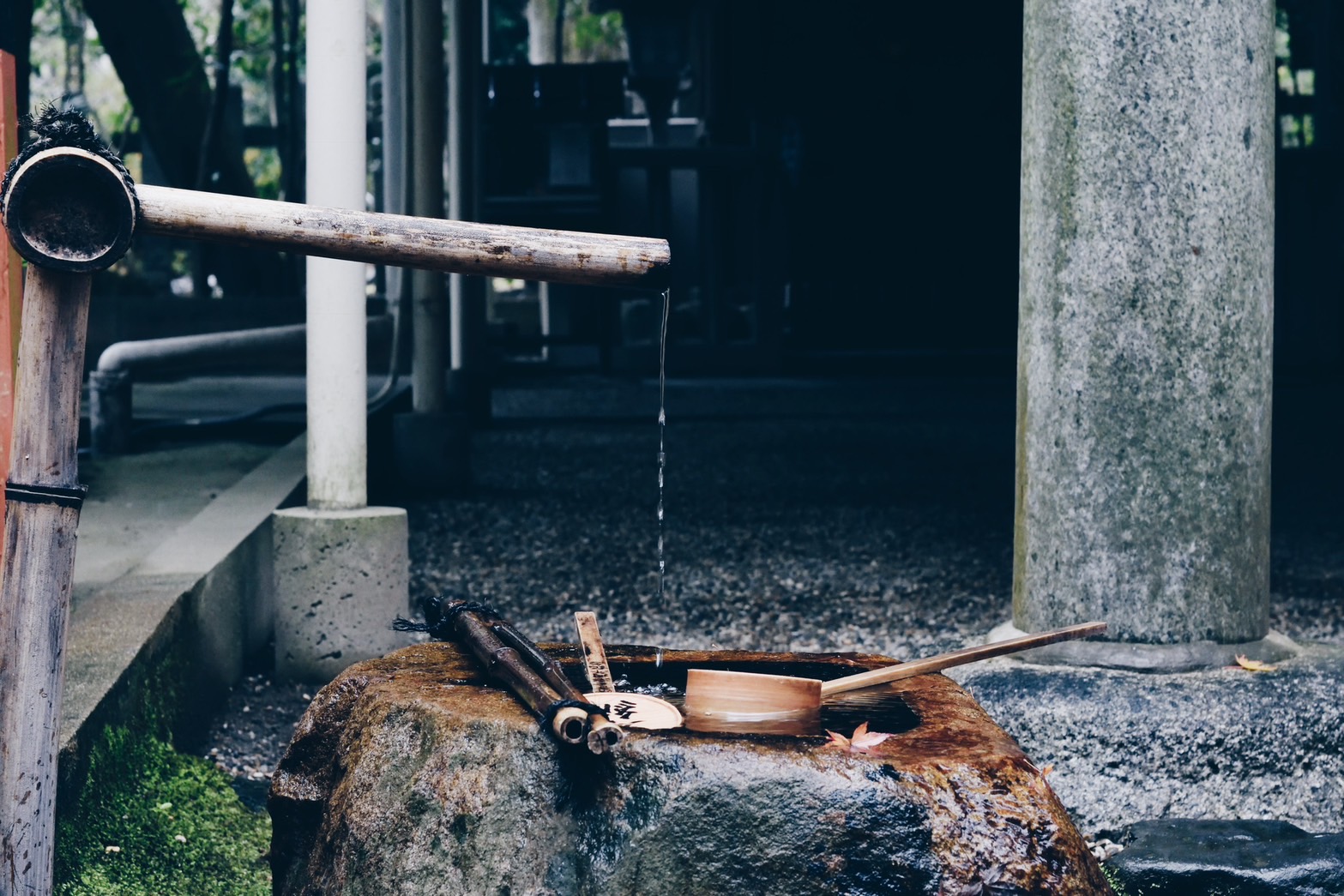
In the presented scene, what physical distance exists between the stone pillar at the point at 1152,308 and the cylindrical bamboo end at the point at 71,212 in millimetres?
2100

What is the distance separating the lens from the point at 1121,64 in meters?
3.13

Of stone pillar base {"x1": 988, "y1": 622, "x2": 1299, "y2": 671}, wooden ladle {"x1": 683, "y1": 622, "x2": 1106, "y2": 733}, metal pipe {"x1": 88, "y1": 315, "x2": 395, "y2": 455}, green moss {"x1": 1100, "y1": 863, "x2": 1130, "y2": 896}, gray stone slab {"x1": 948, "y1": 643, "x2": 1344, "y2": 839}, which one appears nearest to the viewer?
wooden ladle {"x1": 683, "y1": 622, "x2": 1106, "y2": 733}

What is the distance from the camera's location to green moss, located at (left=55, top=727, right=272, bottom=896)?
2715 millimetres

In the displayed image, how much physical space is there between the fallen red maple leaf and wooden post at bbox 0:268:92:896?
1.07 m

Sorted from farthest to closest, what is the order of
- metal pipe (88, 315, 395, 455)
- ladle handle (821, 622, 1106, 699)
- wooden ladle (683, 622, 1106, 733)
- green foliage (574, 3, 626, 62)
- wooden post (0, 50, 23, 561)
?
green foliage (574, 3, 626, 62) → metal pipe (88, 315, 395, 455) → wooden post (0, 50, 23, 561) → ladle handle (821, 622, 1106, 699) → wooden ladle (683, 622, 1106, 733)

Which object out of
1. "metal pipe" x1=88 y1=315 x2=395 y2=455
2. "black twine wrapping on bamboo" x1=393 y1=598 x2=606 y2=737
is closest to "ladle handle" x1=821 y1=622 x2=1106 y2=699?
"black twine wrapping on bamboo" x1=393 y1=598 x2=606 y2=737

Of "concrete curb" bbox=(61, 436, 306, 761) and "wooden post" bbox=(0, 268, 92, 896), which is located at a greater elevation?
"wooden post" bbox=(0, 268, 92, 896)

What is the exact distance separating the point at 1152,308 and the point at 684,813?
5.96 ft

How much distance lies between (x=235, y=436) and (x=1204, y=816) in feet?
18.9

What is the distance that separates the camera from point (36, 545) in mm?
1923

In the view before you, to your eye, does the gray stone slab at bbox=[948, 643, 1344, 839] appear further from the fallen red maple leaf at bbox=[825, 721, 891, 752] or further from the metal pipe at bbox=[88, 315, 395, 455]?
the metal pipe at bbox=[88, 315, 395, 455]

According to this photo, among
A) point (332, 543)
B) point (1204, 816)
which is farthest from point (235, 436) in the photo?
point (1204, 816)

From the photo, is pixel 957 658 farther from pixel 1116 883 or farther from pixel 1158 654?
pixel 1158 654

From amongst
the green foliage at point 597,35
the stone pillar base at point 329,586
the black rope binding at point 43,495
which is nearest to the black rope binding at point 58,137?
the black rope binding at point 43,495
